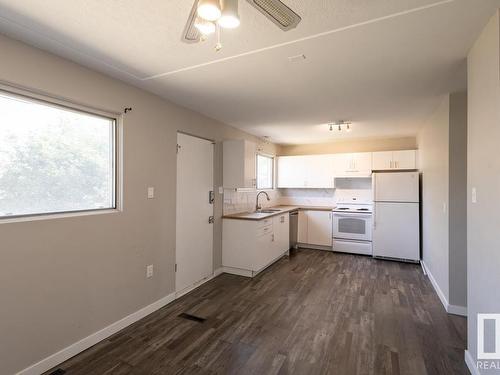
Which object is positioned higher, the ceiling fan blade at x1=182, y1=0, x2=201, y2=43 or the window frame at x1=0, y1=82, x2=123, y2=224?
the ceiling fan blade at x1=182, y1=0, x2=201, y2=43

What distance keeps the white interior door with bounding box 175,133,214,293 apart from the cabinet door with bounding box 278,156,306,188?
2627 mm

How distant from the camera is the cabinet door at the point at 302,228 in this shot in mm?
5566

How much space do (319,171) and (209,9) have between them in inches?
199

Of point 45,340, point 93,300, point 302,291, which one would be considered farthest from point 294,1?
point 302,291

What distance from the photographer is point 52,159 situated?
2.04m

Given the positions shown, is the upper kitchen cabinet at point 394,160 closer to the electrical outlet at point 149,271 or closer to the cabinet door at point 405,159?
the cabinet door at point 405,159

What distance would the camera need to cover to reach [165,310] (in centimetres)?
285

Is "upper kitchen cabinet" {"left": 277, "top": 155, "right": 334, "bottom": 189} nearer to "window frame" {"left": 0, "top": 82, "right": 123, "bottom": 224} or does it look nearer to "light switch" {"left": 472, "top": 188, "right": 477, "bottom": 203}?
"light switch" {"left": 472, "top": 188, "right": 477, "bottom": 203}

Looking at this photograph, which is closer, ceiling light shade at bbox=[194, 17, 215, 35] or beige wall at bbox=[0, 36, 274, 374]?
ceiling light shade at bbox=[194, 17, 215, 35]

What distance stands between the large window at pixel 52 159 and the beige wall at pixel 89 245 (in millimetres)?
133

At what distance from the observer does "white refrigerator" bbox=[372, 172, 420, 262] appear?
4.46m

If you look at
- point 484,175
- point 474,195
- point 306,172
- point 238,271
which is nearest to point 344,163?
point 306,172

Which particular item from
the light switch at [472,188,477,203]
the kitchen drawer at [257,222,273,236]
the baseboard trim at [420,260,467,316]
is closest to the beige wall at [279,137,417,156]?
the kitchen drawer at [257,222,273,236]

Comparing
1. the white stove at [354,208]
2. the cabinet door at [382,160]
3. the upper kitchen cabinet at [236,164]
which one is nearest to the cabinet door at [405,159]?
the cabinet door at [382,160]
